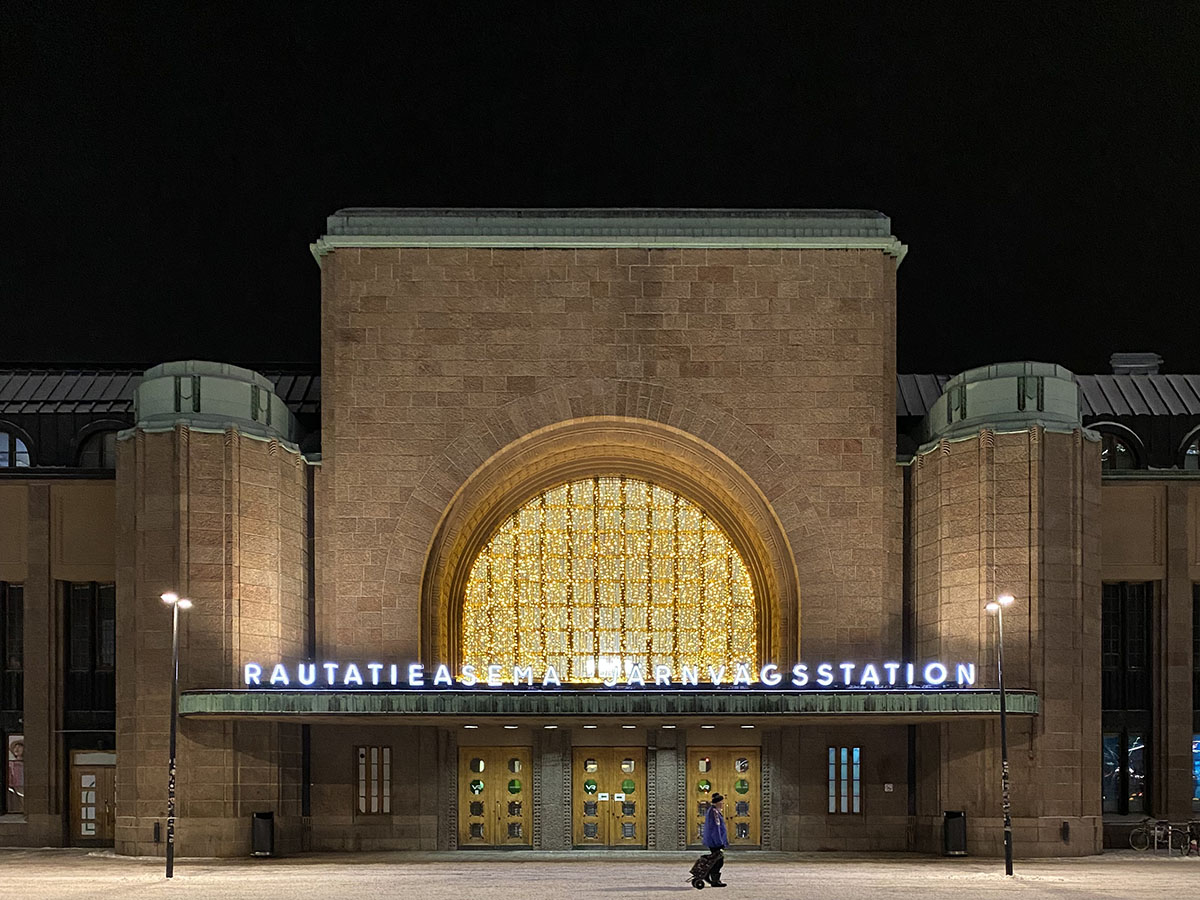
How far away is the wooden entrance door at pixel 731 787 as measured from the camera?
53.0 meters

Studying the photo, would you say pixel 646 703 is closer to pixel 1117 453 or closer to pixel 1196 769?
pixel 1196 769

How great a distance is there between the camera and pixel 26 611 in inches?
2141

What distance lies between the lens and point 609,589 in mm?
54719

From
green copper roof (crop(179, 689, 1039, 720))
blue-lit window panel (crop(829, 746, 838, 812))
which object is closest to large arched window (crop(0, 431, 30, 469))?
green copper roof (crop(179, 689, 1039, 720))

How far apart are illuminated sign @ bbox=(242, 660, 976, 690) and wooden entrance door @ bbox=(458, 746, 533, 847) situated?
251cm

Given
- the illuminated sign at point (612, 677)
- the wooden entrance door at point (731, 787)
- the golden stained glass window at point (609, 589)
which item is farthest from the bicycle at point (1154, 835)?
the golden stained glass window at point (609, 589)

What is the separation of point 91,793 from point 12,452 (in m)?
12.0

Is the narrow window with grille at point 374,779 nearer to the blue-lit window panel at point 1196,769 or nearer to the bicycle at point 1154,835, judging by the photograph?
the bicycle at point 1154,835

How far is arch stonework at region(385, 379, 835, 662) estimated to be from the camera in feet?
174

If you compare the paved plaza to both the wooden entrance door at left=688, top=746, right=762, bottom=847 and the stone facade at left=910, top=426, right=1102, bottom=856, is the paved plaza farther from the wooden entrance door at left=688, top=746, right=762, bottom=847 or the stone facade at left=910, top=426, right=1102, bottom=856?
the stone facade at left=910, top=426, right=1102, bottom=856

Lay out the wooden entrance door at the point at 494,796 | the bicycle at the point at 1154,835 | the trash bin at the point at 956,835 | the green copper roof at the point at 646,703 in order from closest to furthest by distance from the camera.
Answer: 1. the green copper roof at the point at 646,703
2. the trash bin at the point at 956,835
3. the bicycle at the point at 1154,835
4. the wooden entrance door at the point at 494,796

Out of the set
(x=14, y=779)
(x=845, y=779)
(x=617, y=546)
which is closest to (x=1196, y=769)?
(x=845, y=779)

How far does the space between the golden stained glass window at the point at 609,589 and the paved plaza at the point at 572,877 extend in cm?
664

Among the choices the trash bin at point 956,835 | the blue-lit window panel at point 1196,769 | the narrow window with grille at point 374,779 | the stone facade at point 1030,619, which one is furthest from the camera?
the blue-lit window panel at point 1196,769
